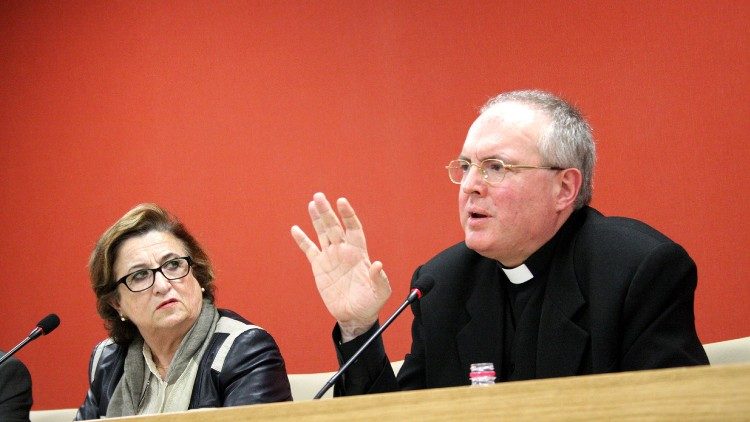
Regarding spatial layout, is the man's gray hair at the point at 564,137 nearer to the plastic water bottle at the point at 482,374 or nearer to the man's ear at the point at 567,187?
the man's ear at the point at 567,187

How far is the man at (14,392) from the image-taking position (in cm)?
310

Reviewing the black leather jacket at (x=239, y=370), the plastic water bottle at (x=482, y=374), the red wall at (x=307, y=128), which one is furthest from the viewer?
the red wall at (x=307, y=128)

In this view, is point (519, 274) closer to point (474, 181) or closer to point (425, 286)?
point (474, 181)

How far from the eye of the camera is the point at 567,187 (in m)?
2.40

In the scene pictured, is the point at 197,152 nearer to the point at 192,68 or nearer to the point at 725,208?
the point at 192,68

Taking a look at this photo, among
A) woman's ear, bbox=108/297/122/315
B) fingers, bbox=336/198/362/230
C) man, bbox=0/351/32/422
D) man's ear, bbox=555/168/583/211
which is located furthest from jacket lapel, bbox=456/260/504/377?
man, bbox=0/351/32/422

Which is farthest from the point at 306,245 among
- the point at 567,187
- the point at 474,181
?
the point at 567,187

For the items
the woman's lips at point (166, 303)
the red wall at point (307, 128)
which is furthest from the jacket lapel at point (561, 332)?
the woman's lips at point (166, 303)

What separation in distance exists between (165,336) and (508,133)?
1.32 meters

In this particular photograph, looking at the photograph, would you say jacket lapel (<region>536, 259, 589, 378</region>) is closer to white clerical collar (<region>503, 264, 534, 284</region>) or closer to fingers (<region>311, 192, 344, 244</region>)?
white clerical collar (<region>503, 264, 534, 284</region>)

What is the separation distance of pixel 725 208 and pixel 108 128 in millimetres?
2522

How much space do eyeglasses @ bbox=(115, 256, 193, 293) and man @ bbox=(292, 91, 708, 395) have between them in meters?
0.85

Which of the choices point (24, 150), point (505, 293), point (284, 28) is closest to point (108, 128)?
point (24, 150)

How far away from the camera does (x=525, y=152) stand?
2340mm
